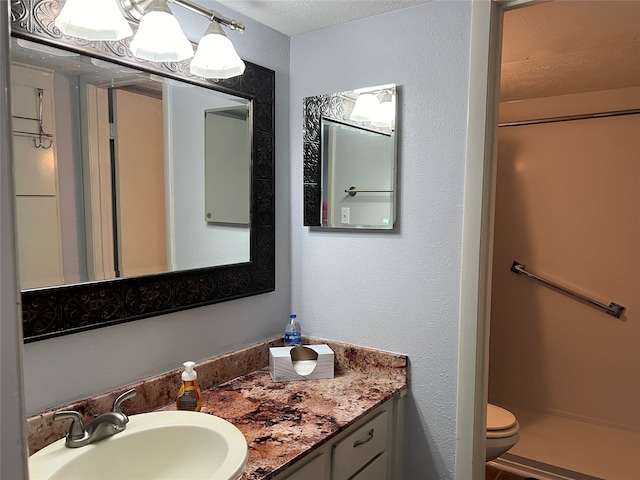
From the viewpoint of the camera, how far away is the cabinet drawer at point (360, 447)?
1370 millimetres

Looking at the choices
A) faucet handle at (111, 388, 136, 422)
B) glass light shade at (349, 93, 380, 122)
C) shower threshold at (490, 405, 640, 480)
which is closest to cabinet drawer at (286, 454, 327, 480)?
faucet handle at (111, 388, 136, 422)

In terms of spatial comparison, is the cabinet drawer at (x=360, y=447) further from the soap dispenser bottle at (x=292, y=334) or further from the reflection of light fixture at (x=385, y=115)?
the reflection of light fixture at (x=385, y=115)

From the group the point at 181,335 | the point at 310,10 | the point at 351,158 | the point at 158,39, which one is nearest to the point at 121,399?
the point at 181,335

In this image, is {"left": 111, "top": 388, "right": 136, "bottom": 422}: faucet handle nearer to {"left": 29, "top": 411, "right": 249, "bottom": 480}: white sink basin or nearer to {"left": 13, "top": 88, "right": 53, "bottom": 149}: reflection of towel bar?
{"left": 29, "top": 411, "right": 249, "bottom": 480}: white sink basin

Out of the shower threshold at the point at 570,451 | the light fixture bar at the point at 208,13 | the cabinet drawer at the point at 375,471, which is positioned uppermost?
the light fixture bar at the point at 208,13

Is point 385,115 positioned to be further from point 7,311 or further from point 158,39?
point 7,311

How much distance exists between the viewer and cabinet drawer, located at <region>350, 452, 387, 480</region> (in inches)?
→ 58.7

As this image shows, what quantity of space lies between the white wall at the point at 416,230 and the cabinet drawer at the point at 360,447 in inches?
6.4

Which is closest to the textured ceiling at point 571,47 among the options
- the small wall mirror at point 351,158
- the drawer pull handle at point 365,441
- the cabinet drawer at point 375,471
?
the small wall mirror at point 351,158

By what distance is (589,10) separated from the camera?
1611 mm

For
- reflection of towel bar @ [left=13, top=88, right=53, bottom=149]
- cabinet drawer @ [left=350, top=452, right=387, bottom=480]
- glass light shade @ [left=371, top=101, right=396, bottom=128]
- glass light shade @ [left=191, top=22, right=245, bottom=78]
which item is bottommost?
cabinet drawer @ [left=350, top=452, right=387, bottom=480]

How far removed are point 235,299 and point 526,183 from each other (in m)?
2.17

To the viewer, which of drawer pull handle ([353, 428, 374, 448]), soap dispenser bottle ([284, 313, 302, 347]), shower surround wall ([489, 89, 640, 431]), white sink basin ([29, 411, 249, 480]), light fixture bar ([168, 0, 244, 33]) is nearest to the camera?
white sink basin ([29, 411, 249, 480])

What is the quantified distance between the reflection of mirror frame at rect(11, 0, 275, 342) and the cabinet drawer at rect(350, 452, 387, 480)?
71cm
